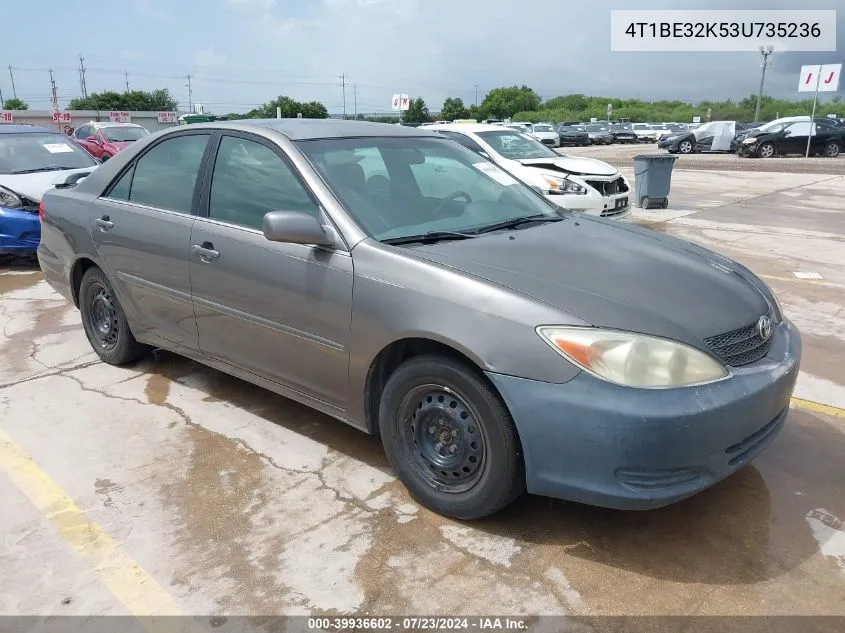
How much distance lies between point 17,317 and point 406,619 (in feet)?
17.0

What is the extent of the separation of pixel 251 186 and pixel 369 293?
1098 millimetres

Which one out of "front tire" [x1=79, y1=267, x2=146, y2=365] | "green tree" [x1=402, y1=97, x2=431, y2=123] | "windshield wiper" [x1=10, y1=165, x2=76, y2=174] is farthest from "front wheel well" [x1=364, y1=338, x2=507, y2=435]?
"green tree" [x1=402, y1=97, x2=431, y2=123]

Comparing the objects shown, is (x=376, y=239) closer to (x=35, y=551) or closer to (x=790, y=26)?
(x=35, y=551)

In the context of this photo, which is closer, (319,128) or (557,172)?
(319,128)

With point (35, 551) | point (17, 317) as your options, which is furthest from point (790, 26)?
point (35, 551)

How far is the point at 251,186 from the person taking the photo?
3.63 m

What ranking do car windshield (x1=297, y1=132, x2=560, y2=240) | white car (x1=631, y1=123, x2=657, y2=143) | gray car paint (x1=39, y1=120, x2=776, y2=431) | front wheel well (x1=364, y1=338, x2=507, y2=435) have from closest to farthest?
1. gray car paint (x1=39, y1=120, x2=776, y2=431)
2. front wheel well (x1=364, y1=338, x2=507, y2=435)
3. car windshield (x1=297, y1=132, x2=560, y2=240)
4. white car (x1=631, y1=123, x2=657, y2=143)

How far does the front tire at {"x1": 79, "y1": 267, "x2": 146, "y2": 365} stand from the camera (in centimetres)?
461

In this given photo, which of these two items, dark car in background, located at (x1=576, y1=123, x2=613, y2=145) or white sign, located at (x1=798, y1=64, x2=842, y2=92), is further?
dark car in background, located at (x1=576, y1=123, x2=613, y2=145)

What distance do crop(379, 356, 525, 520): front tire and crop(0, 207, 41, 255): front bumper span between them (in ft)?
21.5

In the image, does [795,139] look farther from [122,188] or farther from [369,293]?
[369,293]

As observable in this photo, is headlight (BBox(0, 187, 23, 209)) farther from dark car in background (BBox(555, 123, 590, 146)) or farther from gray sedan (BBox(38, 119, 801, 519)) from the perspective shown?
dark car in background (BBox(555, 123, 590, 146))

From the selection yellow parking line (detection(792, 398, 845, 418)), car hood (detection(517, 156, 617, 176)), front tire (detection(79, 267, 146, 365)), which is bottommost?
yellow parking line (detection(792, 398, 845, 418))

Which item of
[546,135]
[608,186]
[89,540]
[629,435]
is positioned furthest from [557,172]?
[546,135]
